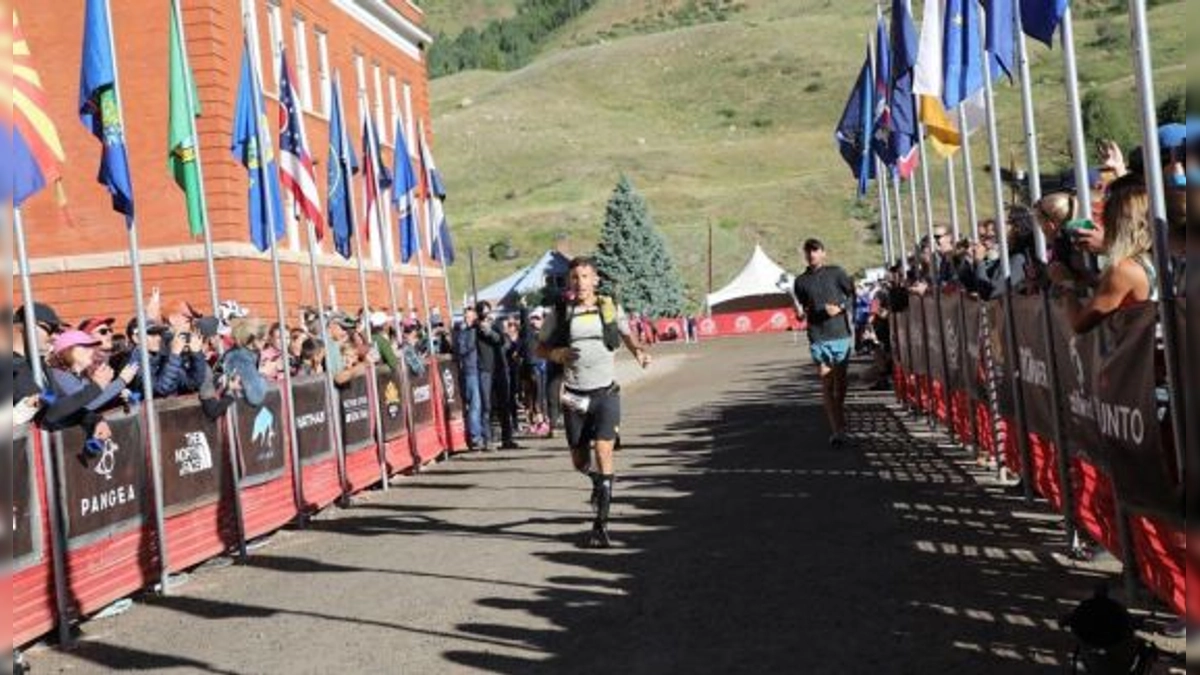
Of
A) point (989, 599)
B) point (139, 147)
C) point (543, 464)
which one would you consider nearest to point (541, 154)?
point (139, 147)

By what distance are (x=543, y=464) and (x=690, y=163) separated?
102 m

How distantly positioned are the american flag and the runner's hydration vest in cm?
532

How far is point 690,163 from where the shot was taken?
117812 mm

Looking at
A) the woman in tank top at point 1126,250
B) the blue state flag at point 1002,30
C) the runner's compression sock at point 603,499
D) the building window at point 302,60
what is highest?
the building window at point 302,60

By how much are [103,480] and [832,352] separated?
844 centimetres

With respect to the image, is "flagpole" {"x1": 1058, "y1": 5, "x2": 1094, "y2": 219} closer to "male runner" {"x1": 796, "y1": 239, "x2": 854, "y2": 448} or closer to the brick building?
"male runner" {"x1": 796, "y1": 239, "x2": 854, "y2": 448}

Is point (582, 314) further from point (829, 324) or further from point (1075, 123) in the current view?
point (829, 324)

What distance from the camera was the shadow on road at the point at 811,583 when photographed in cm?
711

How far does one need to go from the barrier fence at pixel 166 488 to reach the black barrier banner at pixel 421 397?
73.5 inches

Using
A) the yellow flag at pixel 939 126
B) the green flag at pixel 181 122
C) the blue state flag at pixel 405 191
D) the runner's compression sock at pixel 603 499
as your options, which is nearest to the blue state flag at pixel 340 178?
the blue state flag at pixel 405 191

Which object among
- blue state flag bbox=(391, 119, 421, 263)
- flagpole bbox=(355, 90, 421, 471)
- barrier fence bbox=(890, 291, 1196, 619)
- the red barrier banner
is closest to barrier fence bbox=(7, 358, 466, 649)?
the red barrier banner

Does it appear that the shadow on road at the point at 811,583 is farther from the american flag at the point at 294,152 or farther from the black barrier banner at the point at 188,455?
the american flag at the point at 294,152

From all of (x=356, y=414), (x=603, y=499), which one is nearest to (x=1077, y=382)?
(x=603, y=499)

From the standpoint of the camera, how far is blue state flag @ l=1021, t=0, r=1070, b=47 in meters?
9.29
